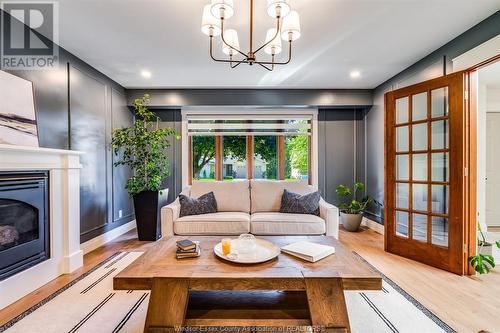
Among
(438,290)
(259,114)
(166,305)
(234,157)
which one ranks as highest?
(259,114)

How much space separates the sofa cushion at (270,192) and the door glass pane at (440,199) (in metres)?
1.35

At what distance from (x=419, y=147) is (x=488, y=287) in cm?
146

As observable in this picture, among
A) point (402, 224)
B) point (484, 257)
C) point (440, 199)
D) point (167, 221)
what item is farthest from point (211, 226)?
point (484, 257)

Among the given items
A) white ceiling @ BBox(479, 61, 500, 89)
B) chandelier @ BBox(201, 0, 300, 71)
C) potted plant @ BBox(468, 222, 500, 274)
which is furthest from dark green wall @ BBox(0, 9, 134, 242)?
white ceiling @ BBox(479, 61, 500, 89)

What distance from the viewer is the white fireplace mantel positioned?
2.00 m

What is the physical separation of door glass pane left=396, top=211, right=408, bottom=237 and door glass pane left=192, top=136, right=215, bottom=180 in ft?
10.0

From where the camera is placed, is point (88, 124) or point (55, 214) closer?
point (55, 214)

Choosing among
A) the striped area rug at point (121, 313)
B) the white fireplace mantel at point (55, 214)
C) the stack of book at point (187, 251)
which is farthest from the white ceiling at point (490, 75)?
the white fireplace mantel at point (55, 214)

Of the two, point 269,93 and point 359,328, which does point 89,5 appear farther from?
point 359,328

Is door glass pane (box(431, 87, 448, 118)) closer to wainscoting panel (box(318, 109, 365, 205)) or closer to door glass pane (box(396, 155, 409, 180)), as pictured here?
door glass pane (box(396, 155, 409, 180))

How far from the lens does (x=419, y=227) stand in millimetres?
2848

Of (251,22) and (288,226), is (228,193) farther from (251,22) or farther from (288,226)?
(251,22)

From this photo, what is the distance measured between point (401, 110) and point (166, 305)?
127 inches
